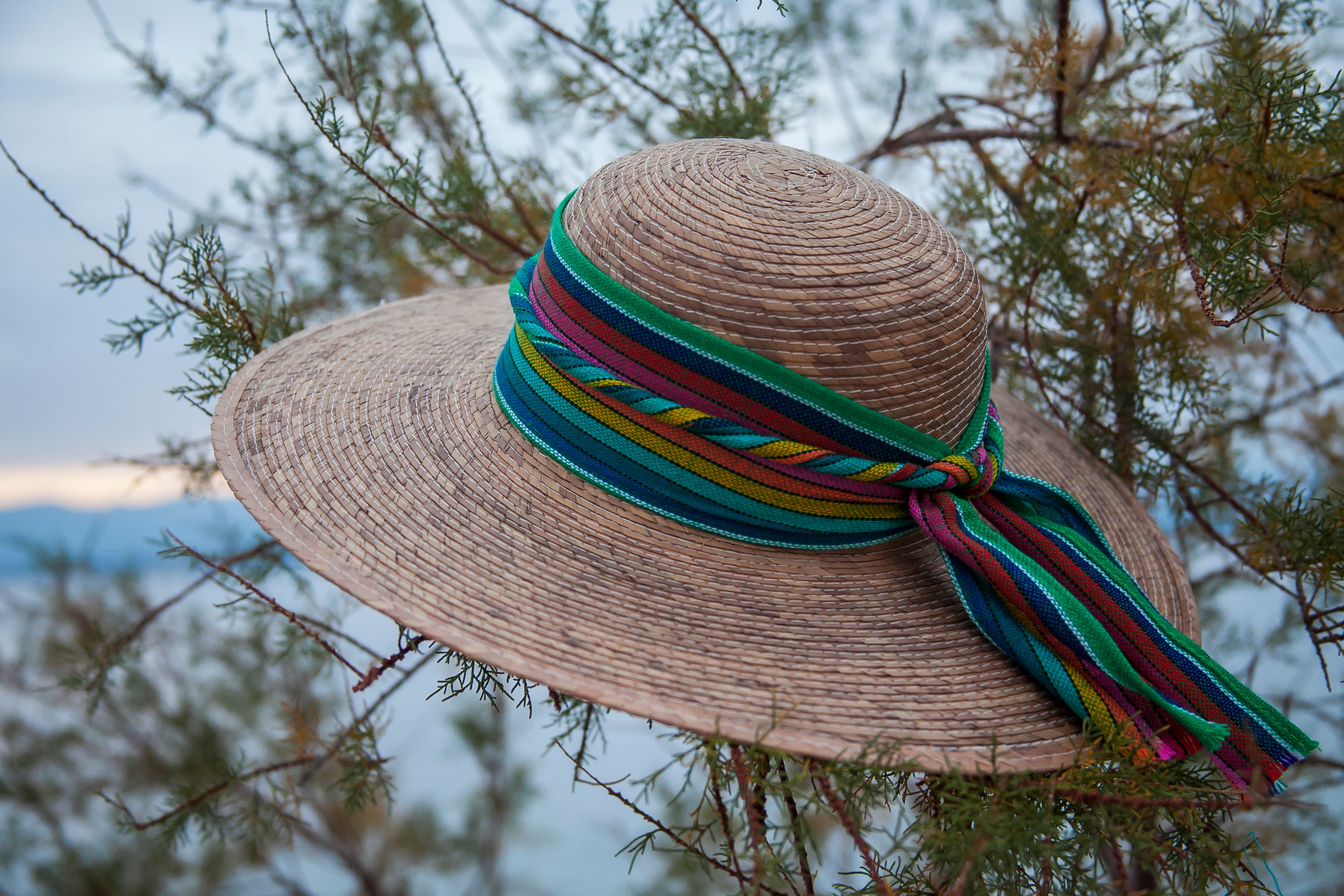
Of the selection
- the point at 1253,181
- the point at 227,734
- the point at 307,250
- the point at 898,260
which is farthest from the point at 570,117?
the point at 227,734

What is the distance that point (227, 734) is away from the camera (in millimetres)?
1831

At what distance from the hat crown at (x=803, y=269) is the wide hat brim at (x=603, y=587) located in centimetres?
16

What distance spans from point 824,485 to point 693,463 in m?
0.11

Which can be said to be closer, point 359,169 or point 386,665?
point 386,665

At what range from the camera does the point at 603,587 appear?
67 cm

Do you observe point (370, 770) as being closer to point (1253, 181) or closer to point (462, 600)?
point (462, 600)

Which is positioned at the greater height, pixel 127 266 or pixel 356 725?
pixel 127 266

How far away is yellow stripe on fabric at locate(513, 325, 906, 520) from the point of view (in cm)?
71

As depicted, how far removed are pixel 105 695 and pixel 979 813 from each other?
1095 millimetres

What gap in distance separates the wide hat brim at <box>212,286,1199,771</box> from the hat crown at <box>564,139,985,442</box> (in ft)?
0.52

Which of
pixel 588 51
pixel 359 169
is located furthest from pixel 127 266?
pixel 588 51

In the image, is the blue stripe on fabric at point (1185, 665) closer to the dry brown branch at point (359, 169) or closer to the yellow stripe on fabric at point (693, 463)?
the yellow stripe on fabric at point (693, 463)

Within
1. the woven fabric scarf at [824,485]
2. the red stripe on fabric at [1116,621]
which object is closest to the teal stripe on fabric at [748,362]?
the woven fabric scarf at [824,485]

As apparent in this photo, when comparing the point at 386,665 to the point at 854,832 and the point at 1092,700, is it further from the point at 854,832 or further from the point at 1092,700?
the point at 1092,700
